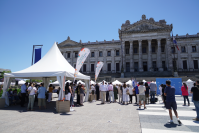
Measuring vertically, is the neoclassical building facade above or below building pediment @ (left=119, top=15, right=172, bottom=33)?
below

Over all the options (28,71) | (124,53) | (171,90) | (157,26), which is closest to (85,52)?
(28,71)

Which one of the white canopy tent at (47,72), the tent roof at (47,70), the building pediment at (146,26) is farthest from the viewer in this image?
the building pediment at (146,26)

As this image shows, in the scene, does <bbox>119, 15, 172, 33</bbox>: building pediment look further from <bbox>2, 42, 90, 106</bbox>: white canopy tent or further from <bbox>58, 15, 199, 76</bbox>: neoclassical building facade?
<bbox>2, 42, 90, 106</bbox>: white canopy tent

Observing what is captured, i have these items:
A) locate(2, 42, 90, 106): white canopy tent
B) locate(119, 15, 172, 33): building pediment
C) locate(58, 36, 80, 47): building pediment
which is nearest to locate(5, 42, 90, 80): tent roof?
locate(2, 42, 90, 106): white canopy tent

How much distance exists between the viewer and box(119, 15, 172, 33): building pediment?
3559 cm

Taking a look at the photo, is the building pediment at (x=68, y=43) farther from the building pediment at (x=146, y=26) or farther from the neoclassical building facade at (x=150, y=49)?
the building pediment at (x=146, y=26)

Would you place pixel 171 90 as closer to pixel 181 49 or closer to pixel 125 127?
pixel 125 127

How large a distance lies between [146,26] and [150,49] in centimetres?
653

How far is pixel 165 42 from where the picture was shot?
125 feet

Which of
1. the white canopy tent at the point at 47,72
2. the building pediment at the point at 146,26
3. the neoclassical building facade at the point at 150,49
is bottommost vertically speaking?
the white canopy tent at the point at 47,72

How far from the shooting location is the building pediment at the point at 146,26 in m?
35.6

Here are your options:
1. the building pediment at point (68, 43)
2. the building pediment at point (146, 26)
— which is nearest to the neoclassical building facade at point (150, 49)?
the building pediment at point (146, 26)

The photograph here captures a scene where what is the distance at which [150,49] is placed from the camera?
119 feet

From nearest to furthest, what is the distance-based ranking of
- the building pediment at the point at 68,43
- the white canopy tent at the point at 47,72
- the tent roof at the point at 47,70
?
1. the white canopy tent at the point at 47,72
2. the tent roof at the point at 47,70
3. the building pediment at the point at 68,43
